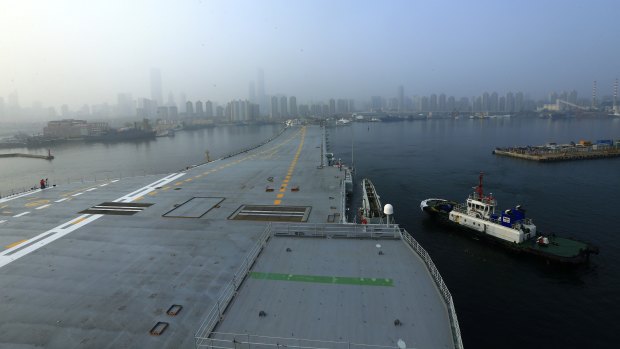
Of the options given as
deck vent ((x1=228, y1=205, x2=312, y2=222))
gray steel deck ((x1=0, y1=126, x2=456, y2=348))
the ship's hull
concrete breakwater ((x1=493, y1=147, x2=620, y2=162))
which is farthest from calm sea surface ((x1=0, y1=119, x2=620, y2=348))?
deck vent ((x1=228, y1=205, x2=312, y2=222))

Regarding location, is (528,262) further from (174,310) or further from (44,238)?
(44,238)

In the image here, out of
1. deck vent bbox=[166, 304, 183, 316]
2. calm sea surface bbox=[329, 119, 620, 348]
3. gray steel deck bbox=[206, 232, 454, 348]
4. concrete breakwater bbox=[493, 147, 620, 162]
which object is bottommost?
calm sea surface bbox=[329, 119, 620, 348]

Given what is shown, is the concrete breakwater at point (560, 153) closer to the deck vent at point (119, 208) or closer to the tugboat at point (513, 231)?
the tugboat at point (513, 231)

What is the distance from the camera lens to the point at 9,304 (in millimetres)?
14594

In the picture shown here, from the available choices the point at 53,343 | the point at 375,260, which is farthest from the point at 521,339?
the point at 53,343

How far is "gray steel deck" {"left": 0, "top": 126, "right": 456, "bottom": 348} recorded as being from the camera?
12906mm

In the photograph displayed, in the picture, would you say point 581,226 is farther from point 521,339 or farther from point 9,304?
point 9,304

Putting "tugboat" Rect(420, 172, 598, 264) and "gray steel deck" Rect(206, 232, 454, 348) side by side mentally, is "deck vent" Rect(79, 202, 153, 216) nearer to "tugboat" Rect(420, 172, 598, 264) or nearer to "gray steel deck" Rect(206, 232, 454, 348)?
"gray steel deck" Rect(206, 232, 454, 348)

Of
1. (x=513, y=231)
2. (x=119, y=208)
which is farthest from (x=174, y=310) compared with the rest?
(x=513, y=231)

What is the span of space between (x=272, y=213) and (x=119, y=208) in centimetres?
1276

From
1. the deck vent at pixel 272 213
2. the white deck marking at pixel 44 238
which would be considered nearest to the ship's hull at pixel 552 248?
the deck vent at pixel 272 213

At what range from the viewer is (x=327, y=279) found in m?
13.8

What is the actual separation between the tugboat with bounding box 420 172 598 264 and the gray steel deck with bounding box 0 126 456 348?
13.3 metres

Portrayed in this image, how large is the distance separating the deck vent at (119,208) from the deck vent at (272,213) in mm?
8232
